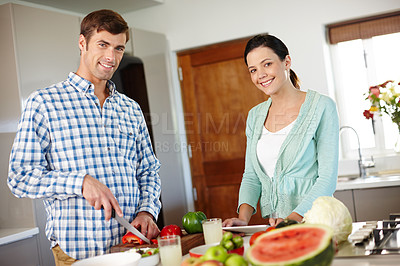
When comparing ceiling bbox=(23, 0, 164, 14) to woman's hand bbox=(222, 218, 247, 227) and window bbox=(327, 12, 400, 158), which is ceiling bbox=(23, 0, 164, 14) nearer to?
window bbox=(327, 12, 400, 158)

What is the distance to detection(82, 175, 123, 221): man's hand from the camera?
5.23 ft

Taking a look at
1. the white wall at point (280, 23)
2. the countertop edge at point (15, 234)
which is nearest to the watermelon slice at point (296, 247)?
the countertop edge at point (15, 234)

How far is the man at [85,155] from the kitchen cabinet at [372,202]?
1785 mm

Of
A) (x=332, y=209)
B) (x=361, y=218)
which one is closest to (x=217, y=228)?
(x=332, y=209)

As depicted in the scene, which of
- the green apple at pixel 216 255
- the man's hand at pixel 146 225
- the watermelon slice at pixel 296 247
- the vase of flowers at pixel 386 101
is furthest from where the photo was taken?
the vase of flowers at pixel 386 101

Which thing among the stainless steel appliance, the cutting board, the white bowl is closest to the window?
the stainless steel appliance

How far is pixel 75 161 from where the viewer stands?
5.98 feet

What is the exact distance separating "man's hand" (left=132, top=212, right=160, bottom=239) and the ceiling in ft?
8.52

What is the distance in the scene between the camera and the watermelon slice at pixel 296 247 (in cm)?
107

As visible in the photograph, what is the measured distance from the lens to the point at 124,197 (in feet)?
6.31

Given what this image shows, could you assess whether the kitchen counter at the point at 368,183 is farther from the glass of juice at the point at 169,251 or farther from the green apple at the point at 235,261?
the green apple at the point at 235,261

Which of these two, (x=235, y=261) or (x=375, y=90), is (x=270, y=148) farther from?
(x=375, y=90)

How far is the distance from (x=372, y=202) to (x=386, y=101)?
842 millimetres

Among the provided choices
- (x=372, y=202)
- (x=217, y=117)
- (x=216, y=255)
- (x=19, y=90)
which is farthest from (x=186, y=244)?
(x=217, y=117)
